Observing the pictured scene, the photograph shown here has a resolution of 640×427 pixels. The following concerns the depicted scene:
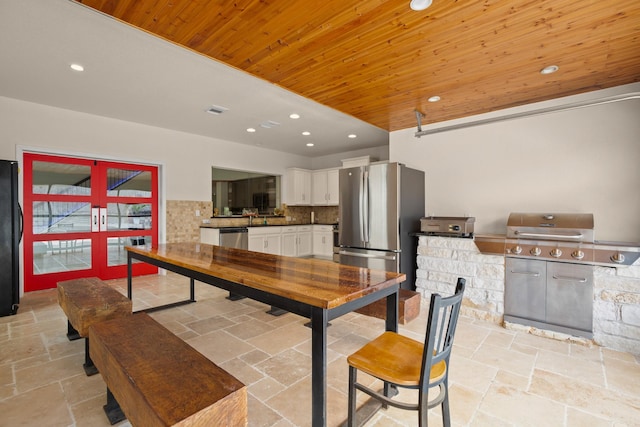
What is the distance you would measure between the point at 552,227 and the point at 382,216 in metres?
1.87

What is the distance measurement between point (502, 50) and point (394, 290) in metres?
2.28

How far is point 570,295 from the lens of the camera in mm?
2855

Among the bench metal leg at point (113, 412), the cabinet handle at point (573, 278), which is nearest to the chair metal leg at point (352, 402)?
the bench metal leg at point (113, 412)

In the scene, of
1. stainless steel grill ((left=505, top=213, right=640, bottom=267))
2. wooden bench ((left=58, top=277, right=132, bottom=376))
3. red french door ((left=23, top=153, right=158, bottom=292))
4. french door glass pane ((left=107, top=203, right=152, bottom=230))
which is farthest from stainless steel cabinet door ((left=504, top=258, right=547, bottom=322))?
french door glass pane ((left=107, top=203, right=152, bottom=230))

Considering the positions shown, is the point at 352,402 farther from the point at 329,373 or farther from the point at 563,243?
the point at 563,243

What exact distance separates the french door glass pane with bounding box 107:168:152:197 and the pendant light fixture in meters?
5.04

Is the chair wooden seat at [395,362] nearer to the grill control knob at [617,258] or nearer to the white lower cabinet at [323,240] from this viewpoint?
the grill control knob at [617,258]

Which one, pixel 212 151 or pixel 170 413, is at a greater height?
pixel 212 151

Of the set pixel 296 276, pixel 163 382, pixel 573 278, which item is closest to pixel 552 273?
pixel 573 278

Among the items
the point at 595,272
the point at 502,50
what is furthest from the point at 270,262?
the point at 595,272

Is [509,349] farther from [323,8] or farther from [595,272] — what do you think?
[323,8]

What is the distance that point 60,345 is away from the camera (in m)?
2.66

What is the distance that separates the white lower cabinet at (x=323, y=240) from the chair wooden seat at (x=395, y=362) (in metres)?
5.64

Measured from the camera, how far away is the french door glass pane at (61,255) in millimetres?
4340
